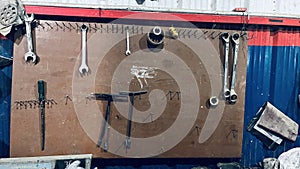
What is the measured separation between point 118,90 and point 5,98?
1.14m

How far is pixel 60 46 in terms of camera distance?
10.4 feet

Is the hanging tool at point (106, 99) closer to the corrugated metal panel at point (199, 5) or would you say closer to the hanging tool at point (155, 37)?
the hanging tool at point (155, 37)

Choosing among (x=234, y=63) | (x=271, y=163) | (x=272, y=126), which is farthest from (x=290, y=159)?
(x=234, y=63)

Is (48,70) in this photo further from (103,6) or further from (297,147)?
(297,147)

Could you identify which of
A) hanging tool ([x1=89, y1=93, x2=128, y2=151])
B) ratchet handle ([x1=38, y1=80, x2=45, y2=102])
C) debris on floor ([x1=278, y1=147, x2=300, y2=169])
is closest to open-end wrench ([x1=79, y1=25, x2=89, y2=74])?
hanging tool ([x1=89, y1=93, x2=128, y2=151])

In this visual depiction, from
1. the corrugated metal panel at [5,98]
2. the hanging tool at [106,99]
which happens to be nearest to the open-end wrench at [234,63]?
the hanging tool at [106,99]

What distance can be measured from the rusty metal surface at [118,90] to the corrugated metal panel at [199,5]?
0.21m

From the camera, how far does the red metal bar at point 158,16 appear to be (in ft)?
10.3

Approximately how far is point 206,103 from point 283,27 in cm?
118

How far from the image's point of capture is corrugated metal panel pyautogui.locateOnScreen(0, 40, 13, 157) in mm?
3182

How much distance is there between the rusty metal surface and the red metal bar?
0.11 m

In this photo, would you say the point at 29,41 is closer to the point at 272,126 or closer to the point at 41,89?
the point at 41,89

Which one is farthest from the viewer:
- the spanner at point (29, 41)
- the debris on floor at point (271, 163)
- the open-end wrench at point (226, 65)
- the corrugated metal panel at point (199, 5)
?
the debris on floor at point (271, 163)

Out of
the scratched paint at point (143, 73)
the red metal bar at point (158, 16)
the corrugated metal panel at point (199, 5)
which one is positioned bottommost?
the scratched paint at point (143, 73)
